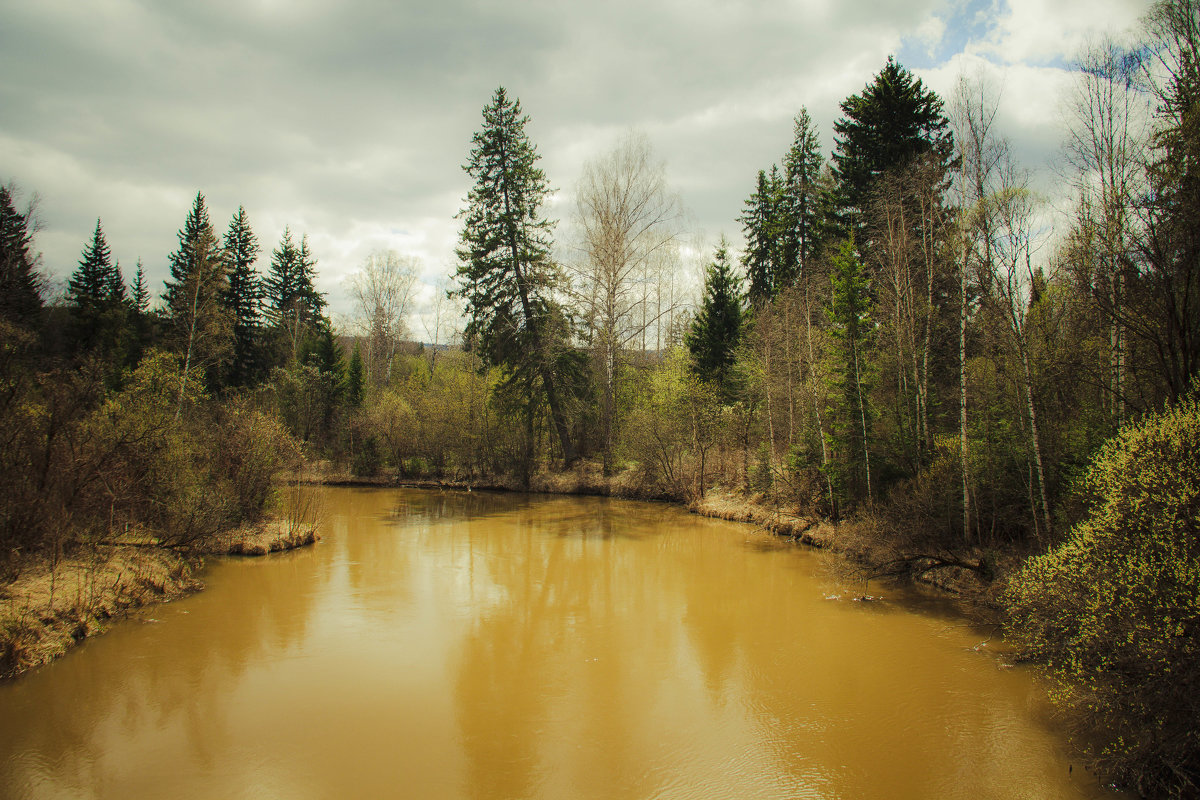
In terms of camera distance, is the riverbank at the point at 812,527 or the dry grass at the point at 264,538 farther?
the dry grass at the point at 264,538

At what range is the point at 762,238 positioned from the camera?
30656 mm

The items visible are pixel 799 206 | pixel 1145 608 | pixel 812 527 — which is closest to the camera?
pixel 1145 608

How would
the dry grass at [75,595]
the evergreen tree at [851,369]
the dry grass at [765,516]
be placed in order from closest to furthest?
the dry grass at [75,595]
the evergreen tree at [851,369]
the dry grass at [765,516]

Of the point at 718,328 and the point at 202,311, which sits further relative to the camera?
the point at 718,328

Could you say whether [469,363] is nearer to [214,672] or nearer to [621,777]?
Result: [214,672]

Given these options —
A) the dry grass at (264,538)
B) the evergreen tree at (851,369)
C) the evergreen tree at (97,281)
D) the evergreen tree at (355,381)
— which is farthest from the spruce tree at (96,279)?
the evergreen tree at (851,369)

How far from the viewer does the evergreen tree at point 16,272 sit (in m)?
14.7

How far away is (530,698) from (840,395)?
476 inches

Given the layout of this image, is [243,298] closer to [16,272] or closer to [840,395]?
[16,272]

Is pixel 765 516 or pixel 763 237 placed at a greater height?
pixel 763 237

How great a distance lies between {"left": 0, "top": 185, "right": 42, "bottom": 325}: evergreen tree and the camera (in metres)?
14.7

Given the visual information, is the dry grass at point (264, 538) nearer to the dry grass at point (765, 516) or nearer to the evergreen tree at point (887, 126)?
the dry grass at point (765, 516)

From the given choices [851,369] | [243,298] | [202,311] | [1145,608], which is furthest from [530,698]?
[243,298]

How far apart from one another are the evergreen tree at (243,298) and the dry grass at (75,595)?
2425cm
